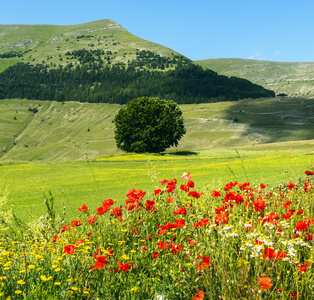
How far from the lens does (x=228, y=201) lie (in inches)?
237

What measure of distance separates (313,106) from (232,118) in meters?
41.7

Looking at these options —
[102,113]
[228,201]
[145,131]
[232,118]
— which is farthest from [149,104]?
[102,113]

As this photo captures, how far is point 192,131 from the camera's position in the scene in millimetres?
125250

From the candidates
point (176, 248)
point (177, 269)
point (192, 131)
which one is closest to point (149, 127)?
point (192, 131)

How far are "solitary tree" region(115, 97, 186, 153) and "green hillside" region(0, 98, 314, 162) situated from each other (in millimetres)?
13618

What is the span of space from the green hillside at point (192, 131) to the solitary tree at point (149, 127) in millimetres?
13618

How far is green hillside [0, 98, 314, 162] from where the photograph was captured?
10538cm

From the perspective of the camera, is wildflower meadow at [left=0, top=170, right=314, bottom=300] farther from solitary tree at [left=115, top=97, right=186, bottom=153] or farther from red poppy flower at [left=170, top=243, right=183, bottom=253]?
solitary tree at [left=115, top=97, right=186, bottom=153]

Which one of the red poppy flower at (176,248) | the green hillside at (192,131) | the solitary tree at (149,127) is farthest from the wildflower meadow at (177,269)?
the green hillside at (192,131)

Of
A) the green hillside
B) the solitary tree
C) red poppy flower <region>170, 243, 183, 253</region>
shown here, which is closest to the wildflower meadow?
red poppy flower <region>170, 243, 183, 253</region>

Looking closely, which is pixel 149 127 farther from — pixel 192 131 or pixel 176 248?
pixel 176 248

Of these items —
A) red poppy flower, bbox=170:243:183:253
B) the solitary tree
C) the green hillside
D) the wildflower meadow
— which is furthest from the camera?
the green hillside

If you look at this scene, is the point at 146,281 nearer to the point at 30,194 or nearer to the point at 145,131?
the point at 30,194

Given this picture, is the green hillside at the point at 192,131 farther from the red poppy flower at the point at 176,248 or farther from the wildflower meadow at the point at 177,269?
the red poppy flower at the point at 176,248
